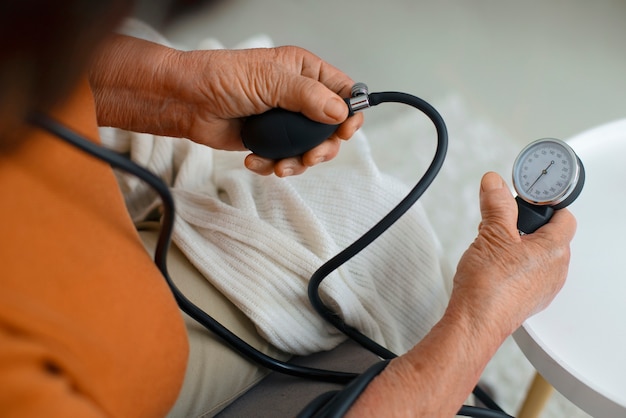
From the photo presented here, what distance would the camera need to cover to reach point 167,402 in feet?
1.67

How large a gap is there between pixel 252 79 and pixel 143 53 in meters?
0.14

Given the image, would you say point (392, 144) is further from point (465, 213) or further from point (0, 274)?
point (0, 274)

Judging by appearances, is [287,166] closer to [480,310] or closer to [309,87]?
[309,87]

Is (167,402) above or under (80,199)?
under

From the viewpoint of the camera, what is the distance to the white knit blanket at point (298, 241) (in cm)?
68

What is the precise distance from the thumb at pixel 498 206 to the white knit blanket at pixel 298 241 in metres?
0.13

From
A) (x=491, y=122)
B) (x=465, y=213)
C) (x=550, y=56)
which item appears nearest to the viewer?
(x=465, y=213)

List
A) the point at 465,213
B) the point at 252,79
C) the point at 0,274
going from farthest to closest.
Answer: the point at 465,213 < the point at 252,79 < the point at 0,274

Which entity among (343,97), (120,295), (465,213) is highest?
(343,97)

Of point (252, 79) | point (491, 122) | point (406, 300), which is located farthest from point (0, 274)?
point (491, 122)

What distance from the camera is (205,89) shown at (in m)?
0.69

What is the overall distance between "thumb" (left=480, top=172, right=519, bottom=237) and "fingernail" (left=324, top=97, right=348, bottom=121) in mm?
165

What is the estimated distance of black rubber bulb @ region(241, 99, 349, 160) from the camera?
0.66 metres

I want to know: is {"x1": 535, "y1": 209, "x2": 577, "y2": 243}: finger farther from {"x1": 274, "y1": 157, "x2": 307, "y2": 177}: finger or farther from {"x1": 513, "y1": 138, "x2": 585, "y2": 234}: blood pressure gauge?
{"x1": 274, "y1": 157, "x2": 307, "y2": 177}: finger
